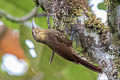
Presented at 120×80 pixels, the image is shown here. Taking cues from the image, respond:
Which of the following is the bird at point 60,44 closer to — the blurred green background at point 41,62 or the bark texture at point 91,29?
the bark texture at point 91,29

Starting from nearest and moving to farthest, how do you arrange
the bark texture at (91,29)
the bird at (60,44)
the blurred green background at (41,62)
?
the bark texture at (91,29) → the bird at (60,44) → the blurred green background at (41,62)

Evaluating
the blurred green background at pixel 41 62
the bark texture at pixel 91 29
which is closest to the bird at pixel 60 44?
the bark texture at pixel 91 29

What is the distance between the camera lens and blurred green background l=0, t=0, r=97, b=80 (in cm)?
286

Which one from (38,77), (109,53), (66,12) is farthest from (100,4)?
(38,77)

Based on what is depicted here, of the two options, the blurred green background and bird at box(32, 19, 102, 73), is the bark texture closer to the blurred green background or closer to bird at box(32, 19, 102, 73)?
bird at box(32, 19, 102, 73)

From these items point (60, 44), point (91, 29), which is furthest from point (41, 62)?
point (91, 29)

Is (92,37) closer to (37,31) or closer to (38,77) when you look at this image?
(37,31)

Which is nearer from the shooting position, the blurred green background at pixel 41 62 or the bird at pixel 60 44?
the bird at pixel 60 44

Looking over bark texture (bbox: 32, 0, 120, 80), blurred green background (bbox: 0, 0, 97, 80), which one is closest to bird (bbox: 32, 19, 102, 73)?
bark texture (bbox: 32, 0, 120, 80)

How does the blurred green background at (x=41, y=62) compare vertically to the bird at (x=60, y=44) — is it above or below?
below

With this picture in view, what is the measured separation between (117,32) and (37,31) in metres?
0.45

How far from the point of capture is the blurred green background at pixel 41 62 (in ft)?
9.37

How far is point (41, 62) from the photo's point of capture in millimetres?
2955

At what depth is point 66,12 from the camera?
5.08ft
